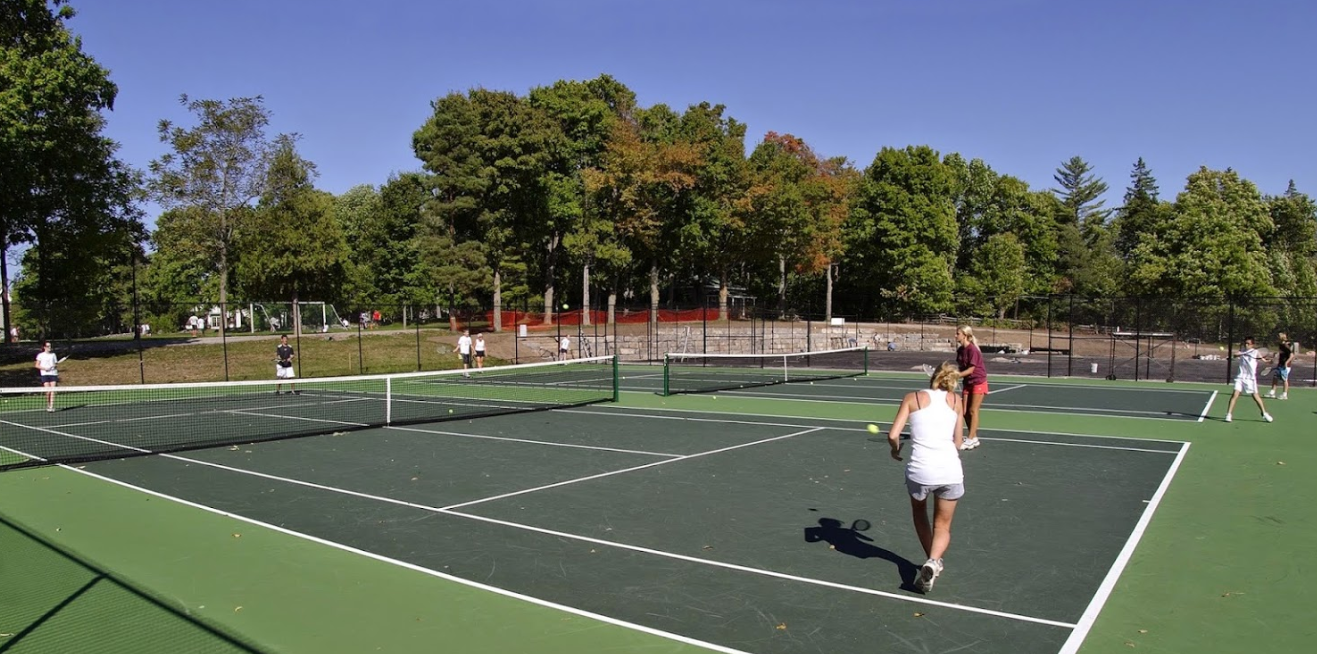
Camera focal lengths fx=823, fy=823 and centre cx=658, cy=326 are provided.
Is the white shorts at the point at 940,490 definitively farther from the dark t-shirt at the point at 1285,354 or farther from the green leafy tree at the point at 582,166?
the green leafy tree at the point at 582,166

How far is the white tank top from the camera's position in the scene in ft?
19.8

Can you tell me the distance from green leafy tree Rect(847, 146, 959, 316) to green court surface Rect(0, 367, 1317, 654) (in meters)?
47.3

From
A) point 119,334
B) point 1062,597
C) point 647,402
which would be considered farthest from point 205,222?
point 1062,597

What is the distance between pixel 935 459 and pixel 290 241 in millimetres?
51933

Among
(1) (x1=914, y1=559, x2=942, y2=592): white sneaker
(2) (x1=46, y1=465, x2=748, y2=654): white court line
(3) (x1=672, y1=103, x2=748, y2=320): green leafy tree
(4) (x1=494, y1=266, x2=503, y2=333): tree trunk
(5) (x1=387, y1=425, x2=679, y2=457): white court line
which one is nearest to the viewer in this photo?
(2) (x1=46, y1=465, x2=748, y2=654): white court line

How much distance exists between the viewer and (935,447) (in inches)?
239

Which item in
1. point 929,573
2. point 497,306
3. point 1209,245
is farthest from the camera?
point 1209,245

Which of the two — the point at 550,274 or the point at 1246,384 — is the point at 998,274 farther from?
the point at 1246,384

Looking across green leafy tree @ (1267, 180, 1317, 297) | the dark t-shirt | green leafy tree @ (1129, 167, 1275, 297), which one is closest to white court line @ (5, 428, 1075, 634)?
the dark t-shirt

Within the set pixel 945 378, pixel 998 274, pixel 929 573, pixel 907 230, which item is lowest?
pixel 929 573

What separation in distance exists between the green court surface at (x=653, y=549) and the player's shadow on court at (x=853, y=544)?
4 centimetres

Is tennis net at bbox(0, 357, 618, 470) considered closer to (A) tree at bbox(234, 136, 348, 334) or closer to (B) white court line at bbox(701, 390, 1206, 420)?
(B) white court line at bbox(701, 390, 1206, 420)

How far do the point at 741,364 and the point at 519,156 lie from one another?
19.5 m

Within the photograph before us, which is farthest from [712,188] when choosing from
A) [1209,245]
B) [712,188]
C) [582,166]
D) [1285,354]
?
[1285,354]
